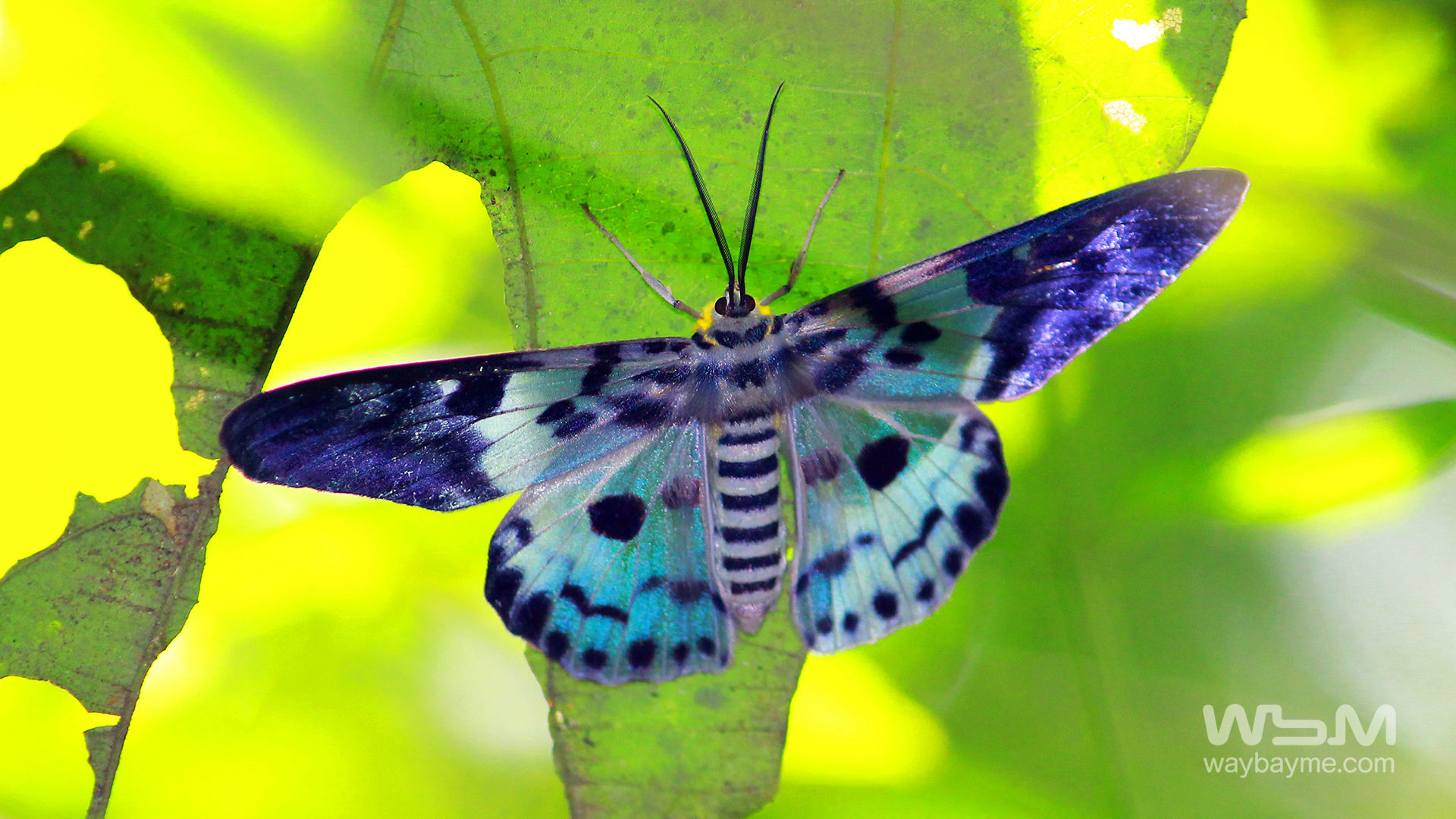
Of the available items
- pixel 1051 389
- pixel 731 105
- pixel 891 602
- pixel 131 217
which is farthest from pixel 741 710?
pixel 131 217

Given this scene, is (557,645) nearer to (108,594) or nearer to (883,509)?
(883,509)

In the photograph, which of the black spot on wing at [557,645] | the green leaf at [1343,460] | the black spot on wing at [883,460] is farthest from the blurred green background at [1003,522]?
the black spot on wing at [883,460]

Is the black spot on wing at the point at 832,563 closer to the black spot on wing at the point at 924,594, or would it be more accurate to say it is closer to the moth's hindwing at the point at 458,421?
the black spot on wing at the point at 924,594

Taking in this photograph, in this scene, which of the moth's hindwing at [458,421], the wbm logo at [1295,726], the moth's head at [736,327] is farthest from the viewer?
the wbm logo at [1295,726]

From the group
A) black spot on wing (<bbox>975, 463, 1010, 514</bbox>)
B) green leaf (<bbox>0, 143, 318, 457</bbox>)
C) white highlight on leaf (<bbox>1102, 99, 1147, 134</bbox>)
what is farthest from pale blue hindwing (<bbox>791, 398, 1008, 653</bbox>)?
green leaf (<bbox>0, 143, 318, 457</bbox>)

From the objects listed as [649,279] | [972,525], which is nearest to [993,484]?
[972,525]

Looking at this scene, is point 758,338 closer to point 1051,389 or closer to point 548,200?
point 548,200

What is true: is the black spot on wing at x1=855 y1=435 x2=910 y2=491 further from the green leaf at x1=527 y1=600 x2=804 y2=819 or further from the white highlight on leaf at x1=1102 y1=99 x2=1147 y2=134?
the white highlight on leaf at x1=1102 y1=99 x2=1147 y2=134
